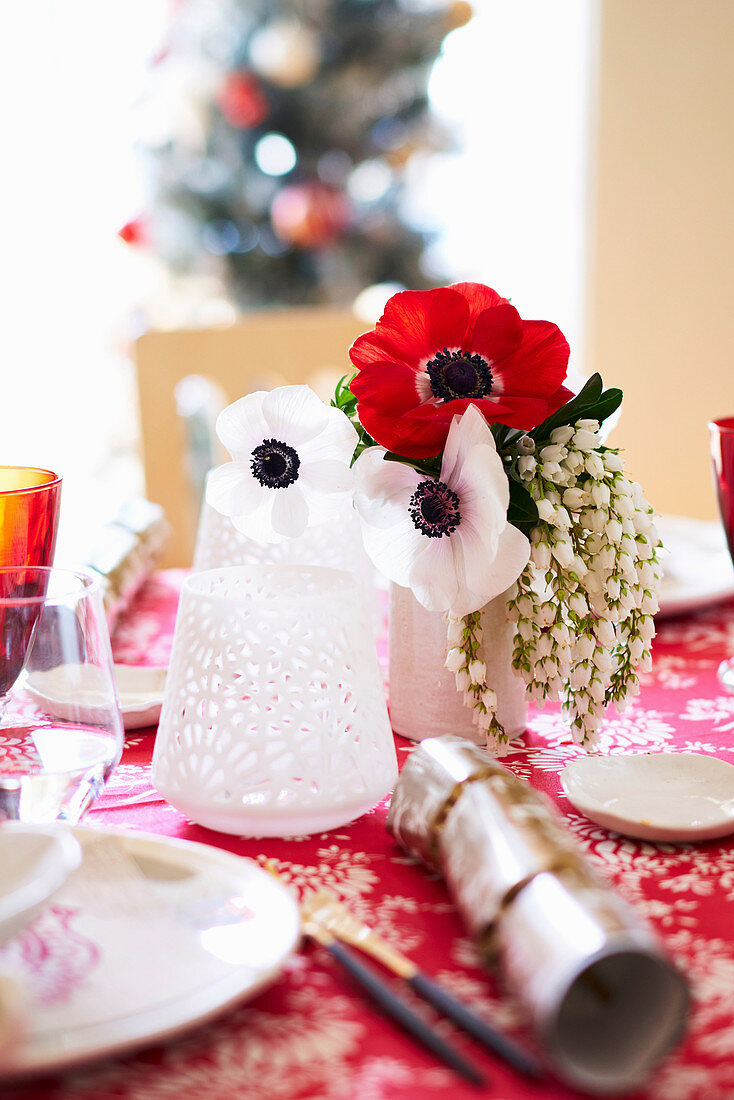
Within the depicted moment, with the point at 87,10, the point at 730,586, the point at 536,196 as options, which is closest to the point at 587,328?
the point at 536,196

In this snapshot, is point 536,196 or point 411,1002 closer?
point 411,1002

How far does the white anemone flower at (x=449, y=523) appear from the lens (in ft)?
2.11

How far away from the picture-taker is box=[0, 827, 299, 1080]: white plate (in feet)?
1.32

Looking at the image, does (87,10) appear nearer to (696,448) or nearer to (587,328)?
(587,328)

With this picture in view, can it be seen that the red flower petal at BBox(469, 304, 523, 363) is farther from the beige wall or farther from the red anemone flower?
the beige wall

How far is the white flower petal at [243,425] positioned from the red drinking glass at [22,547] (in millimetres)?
117

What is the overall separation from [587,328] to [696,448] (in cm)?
53

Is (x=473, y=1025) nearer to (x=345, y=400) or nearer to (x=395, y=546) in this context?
(x=395, y=546)

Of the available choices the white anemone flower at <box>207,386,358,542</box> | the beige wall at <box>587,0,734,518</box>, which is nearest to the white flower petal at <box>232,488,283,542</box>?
the white anemone flower at <box>207,386,358,542</box>

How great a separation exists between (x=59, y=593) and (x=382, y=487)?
0.21 metres

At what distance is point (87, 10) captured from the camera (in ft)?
11.3

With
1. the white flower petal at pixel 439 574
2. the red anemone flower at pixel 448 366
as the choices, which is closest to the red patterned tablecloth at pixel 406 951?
the white flower petal at pixel 439 574

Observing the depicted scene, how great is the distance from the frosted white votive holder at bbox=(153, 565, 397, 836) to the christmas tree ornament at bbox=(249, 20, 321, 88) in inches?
95.8

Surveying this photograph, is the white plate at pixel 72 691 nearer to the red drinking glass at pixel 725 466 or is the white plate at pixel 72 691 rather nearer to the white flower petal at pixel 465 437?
the white flower petal at pixel 465 437
